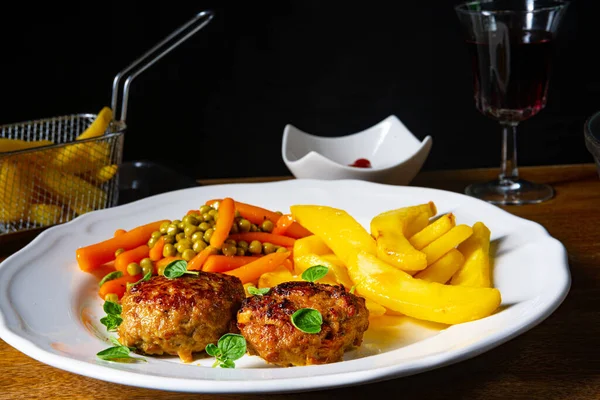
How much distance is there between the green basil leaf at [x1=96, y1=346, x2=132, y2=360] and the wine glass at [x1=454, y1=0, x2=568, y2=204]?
1628 mm

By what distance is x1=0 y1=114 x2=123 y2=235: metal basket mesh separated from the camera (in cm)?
258

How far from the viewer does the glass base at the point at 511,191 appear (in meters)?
2.81

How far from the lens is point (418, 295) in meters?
1.73

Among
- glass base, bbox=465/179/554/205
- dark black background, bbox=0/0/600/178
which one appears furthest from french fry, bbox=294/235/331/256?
dark black background, bbox=0/0/600/178

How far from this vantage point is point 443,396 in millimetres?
1515

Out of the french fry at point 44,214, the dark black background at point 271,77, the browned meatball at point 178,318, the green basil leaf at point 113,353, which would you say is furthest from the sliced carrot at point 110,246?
the dark black background at point 271,77

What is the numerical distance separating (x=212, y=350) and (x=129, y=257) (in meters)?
0.75

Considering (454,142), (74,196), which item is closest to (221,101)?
(454,142)

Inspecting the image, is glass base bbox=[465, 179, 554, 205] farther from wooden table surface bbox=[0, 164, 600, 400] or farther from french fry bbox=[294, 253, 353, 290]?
french fry bbox=[294, 253, 353, 290]

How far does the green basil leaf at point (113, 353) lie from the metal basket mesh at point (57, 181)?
116cm

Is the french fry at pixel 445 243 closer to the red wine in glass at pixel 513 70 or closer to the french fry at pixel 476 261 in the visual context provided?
the french fry at pixel 476 261

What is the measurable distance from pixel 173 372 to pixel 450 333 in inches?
22.2

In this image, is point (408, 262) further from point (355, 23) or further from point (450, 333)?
point (355, 23)

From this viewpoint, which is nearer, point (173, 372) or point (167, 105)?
point (173, 372)
